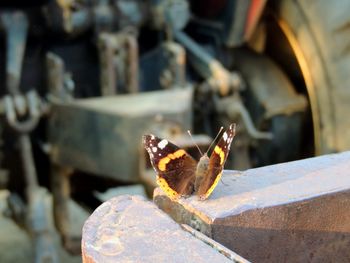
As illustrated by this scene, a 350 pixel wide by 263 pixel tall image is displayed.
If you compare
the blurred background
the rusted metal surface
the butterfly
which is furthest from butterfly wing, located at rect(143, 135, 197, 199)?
the rusted metal surface

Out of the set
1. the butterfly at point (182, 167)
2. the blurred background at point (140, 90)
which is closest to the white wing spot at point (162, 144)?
the butterfly at point (182, 167)

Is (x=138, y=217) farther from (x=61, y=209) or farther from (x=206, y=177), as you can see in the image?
(x=61, y=209)

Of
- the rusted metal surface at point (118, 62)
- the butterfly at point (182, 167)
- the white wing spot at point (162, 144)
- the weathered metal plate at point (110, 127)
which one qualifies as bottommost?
the weathered metal plate at point (110, 127)

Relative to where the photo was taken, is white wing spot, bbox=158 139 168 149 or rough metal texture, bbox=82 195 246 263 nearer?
rough metal texture, bbox=82 195 246 263

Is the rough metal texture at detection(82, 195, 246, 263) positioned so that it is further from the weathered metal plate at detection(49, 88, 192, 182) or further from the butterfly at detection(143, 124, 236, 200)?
the weathered metal plate at detection(49, 88, 192, 182)

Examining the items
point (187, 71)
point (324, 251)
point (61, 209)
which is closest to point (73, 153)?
point (61, 209)

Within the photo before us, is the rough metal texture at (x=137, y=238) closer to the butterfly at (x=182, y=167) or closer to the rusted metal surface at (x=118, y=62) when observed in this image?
the butterfly at (x=182, y=167)
